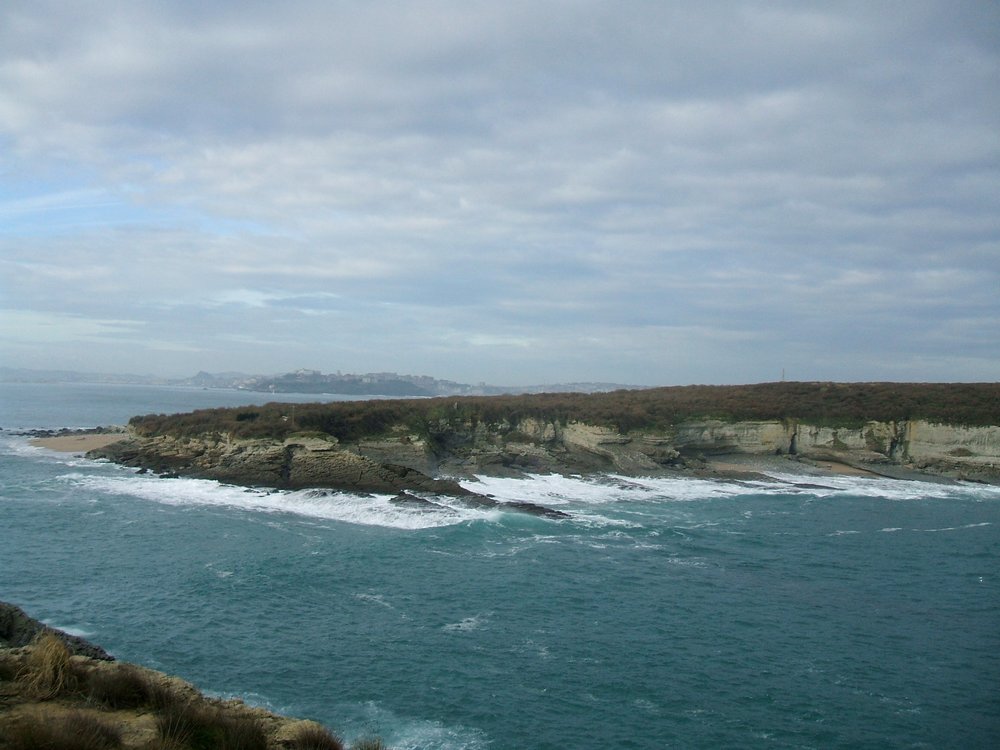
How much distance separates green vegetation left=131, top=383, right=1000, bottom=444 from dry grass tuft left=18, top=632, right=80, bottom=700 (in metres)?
28.5

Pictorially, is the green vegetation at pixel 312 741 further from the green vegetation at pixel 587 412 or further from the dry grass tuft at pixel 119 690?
the green vegetation at pixel 587 412

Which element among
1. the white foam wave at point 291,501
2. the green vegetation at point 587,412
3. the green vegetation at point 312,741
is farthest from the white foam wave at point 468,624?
the green vegetation at point 587,412

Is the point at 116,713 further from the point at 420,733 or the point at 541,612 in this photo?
the point at 541,612

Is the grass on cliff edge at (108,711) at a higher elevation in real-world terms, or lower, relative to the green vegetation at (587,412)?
lower

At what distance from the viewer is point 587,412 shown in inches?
1770

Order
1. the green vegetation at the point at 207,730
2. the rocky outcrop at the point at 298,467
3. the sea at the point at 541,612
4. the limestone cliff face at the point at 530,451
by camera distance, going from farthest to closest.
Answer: the limestone cliff face at the point at 530,451
the rocky outcrop at the point at 298,467
the sea at the point at 541,612
the green vegetation at the point at 207,730

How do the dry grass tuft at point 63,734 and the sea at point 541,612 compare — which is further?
the sea at point 541,612

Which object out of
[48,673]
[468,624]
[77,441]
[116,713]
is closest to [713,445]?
[468,624]

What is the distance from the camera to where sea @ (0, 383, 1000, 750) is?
1191 centimetres

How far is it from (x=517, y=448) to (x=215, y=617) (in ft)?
88.8

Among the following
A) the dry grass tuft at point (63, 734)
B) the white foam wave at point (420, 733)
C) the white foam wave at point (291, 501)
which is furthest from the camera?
the white foam wave at point (291, 501)

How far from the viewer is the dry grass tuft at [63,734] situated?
20.5 ft

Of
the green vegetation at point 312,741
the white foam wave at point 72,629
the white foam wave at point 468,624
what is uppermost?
the green vegetation at point 312,741

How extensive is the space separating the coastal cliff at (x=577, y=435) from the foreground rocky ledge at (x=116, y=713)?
26492 mm
